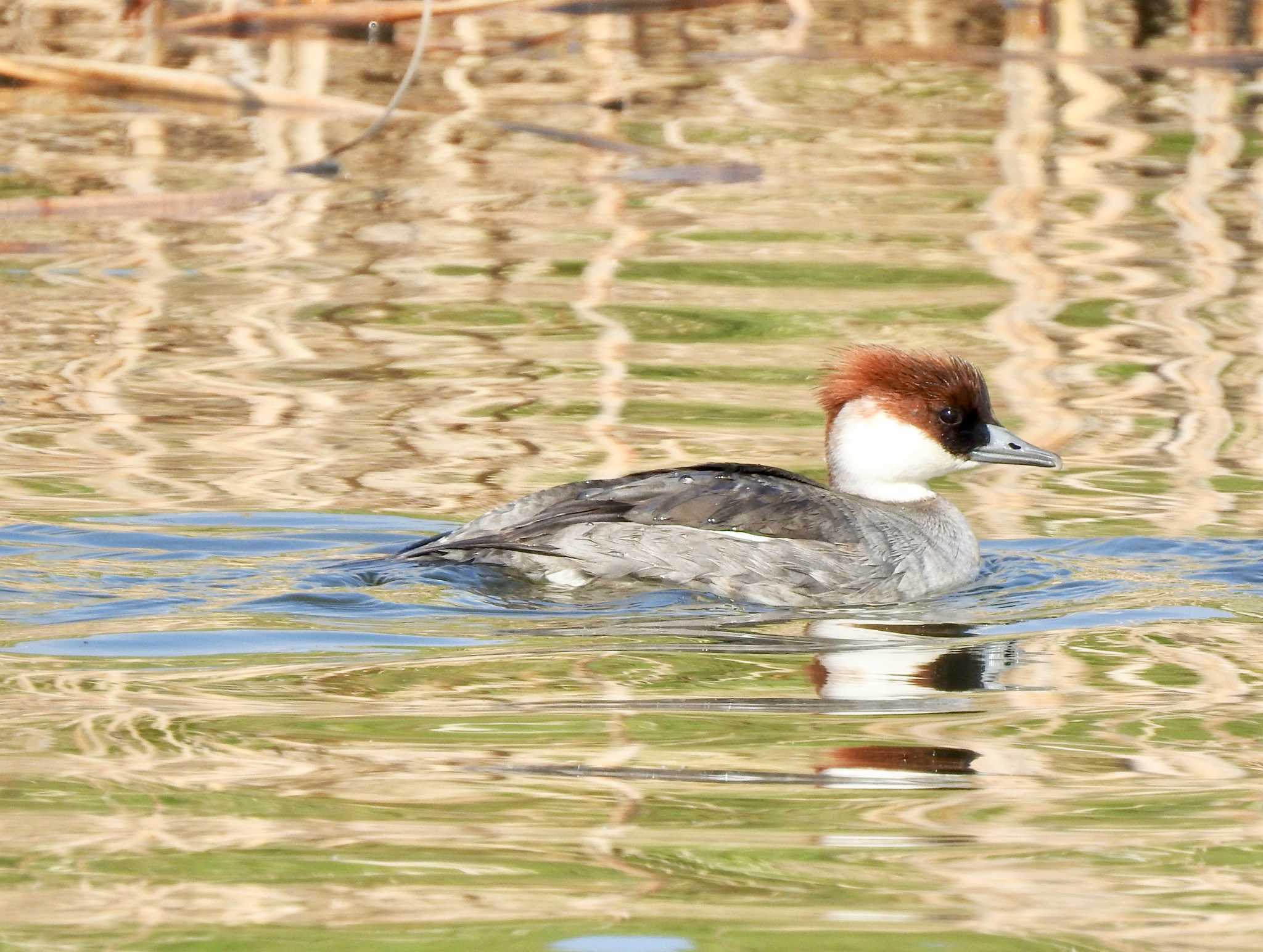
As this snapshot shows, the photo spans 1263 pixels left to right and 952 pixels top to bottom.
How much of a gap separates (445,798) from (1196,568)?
9.62ft

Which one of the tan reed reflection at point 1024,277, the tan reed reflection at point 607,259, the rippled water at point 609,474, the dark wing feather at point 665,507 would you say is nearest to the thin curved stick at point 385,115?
the rippled water at point 609,474

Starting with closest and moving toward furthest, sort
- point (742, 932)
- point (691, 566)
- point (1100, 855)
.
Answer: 1. point (742, 932)
2. point (1100, 855)
3. point (691, 566)

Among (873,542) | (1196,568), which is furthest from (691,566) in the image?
(1196,568)

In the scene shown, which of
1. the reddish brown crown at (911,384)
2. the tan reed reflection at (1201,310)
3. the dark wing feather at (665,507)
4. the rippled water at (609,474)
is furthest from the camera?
the tan reed reflection at (1201,310)

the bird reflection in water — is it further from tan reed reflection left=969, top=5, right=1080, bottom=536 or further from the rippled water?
tan reed reflection left=969, top=5, right=1080, bottom=536

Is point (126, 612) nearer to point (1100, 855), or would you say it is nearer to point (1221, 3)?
point (1100, 855)

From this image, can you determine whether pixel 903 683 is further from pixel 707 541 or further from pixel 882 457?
pixel 882 457

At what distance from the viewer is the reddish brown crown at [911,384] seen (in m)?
6.77

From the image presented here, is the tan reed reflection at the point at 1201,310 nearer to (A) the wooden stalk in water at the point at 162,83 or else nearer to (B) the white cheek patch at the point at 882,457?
(B) the white cheek patch at the point at 882,457

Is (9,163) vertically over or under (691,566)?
over

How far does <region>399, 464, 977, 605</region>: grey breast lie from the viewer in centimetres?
615

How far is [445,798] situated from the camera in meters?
4.11

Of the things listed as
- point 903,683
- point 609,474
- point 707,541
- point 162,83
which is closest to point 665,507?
point 707,541

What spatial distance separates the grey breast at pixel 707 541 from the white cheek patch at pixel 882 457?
0.53 m
